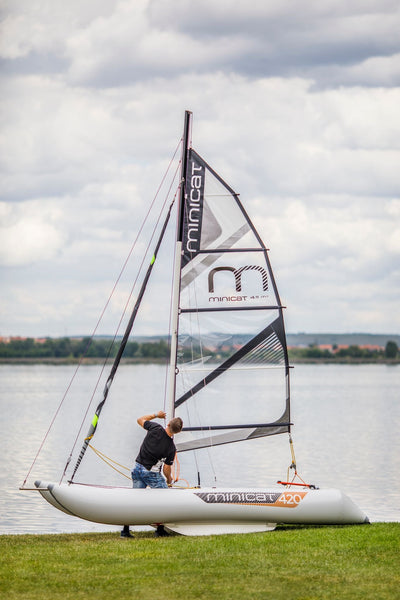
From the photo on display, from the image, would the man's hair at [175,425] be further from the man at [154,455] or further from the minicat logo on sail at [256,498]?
the minicat logo on sail at [256,498]

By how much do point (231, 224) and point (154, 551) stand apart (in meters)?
5.12

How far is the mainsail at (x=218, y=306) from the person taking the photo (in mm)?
12664

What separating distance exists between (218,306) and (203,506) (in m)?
3.04

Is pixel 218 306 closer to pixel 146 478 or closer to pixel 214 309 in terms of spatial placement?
pixel 214 309

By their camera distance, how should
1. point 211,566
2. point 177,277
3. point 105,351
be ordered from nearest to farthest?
point 211,566
point 177,277
point 105,351

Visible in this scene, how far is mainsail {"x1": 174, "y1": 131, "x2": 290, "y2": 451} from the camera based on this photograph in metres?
12.7

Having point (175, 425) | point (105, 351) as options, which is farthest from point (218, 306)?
point (105, 351)

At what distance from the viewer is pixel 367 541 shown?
33.3ft

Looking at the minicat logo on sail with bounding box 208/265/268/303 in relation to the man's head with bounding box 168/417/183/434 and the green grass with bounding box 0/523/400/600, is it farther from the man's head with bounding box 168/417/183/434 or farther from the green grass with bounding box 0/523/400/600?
the green grass with bounding box 0/523/400/600

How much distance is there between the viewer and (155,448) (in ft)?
37.0

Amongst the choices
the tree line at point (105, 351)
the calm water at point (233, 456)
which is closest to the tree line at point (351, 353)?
the tree line at point (105, 351)

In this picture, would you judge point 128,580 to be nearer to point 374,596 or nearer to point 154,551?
point 154,551

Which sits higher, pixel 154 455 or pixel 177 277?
pixel 177 277

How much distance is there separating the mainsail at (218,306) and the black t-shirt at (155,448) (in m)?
1.19
